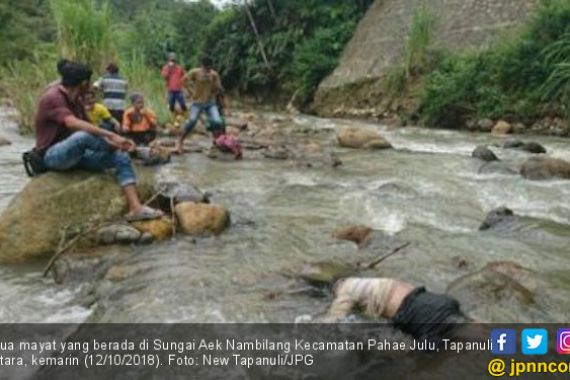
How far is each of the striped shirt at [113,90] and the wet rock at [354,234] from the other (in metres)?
5.44

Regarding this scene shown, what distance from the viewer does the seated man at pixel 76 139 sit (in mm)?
5066

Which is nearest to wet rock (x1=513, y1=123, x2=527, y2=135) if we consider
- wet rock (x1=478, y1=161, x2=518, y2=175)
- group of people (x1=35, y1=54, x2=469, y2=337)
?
wet rock (x1=478, y1=161, x2=518, y2=175)

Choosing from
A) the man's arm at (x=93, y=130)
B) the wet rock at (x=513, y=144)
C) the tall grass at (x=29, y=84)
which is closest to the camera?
the man's arm at (x=93, y=130)

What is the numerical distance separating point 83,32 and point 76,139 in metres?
7.05

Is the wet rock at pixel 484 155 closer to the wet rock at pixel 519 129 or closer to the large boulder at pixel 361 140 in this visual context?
the large boulder at pixel 361 140

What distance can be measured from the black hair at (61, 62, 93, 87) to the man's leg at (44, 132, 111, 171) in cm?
39

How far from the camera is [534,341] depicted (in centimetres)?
329

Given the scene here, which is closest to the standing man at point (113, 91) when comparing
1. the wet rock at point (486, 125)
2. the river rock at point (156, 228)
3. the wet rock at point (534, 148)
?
the river rock at point (156, 228)

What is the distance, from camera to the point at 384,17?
805 inches

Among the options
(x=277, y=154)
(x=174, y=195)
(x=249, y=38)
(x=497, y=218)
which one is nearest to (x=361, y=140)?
(x=277, y=154)

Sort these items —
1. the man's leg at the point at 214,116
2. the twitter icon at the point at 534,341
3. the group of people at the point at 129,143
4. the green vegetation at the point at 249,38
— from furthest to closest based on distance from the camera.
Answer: the green vegetation at the point at 249,38, the man's leg at the point at 214,116, the group of people at the point at 129,143, the twitter icon at the point at 534,341

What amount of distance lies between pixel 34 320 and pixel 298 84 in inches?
768

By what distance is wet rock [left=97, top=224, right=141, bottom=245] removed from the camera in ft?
16.2

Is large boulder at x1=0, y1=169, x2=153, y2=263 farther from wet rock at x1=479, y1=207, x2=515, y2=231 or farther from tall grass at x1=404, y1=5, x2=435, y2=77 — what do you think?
tall grass at x1=404, y1=5, x2=435, y2=77
